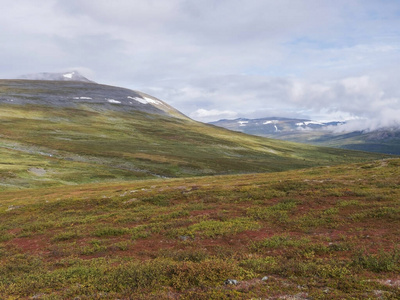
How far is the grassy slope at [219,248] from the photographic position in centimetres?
1266

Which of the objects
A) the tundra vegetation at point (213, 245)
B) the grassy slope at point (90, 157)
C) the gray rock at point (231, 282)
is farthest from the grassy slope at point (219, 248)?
the grassy slope at point (90, 157)

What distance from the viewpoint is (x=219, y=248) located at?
711 inches

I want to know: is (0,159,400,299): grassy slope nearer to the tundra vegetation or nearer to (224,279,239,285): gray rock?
the tundra vegetation

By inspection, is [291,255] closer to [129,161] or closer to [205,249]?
[205,249]

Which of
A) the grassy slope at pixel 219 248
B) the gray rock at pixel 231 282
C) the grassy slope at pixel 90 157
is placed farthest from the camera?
the grassy slope at pixel 90 157

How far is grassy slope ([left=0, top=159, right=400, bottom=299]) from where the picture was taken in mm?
12664

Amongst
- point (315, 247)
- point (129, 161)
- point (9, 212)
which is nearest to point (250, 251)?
point (315, 247)

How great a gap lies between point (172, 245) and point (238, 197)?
51.5ft

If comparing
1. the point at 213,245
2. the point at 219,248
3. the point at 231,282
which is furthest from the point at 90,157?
the point at 231,282

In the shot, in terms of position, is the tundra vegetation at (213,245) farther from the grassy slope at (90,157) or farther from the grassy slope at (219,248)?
the grassy slope at (90,157)

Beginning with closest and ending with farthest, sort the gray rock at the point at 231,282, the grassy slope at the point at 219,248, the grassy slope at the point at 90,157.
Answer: the grassy slope at the point at 219,248 < the gray rock at the point at 231,282 < the grassy slope at the point at 90,157

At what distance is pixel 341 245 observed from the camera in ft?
54.7

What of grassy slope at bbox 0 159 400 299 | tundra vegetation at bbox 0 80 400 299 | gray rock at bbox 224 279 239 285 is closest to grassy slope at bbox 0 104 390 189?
tundra vegetation at bbox 0 80 400 299

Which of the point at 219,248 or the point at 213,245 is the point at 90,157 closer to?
the point at 213,245
